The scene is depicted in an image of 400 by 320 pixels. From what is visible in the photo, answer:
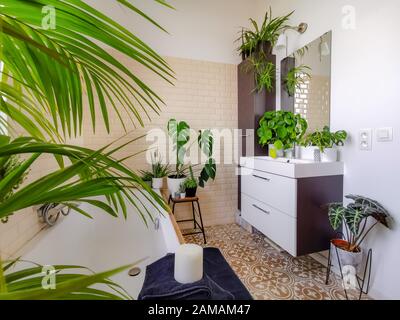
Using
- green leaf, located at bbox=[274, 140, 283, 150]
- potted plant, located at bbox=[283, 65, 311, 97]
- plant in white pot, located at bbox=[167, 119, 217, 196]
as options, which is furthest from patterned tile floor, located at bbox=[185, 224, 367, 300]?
potted plant, located at bbox=[283, 65, 311, 97]

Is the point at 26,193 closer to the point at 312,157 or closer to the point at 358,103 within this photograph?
the point at 358,103

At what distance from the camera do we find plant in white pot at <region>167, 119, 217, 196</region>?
2.23 metres

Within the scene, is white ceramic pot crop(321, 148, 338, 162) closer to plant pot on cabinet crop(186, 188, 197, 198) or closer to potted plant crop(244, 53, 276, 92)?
potted plant crop(244, 53, 276, 92)

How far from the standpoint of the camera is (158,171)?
2303mm

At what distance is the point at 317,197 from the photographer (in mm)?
1553

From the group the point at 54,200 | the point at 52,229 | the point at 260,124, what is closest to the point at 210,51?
the point at 260,124

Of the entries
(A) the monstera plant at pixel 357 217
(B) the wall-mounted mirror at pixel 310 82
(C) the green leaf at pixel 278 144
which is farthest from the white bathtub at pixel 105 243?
(B) the wall-mounted mirror at pixel 310 82

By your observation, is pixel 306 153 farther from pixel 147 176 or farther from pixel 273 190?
pixel 147 176

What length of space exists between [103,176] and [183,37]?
255 cm

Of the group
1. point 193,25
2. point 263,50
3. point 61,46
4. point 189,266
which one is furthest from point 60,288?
point 193,25

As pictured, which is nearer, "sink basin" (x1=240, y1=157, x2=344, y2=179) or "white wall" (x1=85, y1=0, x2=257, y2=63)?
"sink basin" (x1=240, y1=157, x2=344, y2=179)

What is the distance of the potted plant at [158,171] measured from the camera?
2242 mm

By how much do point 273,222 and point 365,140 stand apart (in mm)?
918

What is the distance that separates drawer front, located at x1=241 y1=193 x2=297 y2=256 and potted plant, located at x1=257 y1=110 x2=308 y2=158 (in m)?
0.56
